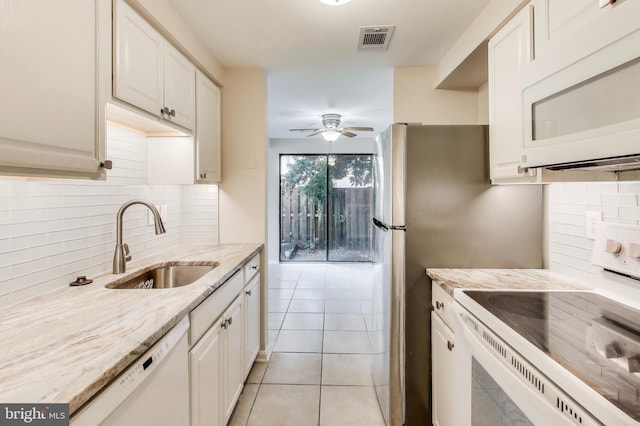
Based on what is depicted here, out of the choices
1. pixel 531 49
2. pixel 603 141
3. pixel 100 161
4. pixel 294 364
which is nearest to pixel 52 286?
pixel 100 161

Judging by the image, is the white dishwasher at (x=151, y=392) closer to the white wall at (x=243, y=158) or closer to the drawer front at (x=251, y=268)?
the drawer front at (x=251, y=268)

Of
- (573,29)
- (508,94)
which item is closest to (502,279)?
(508,94)

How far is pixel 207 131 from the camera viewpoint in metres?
2.38

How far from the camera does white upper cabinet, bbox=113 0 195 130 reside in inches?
55.6

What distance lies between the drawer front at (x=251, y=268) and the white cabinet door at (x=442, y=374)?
1.20 m

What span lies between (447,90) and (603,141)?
1939mm

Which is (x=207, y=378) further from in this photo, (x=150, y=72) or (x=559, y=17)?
(x=559, y=17)

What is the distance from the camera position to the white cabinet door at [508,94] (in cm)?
148

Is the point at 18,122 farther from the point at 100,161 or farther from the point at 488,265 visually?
the point at 488,265

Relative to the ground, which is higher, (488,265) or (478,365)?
(488,265)

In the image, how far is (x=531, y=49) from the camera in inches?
56.4

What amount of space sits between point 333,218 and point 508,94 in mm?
4977

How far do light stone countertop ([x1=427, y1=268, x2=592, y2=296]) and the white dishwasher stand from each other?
1.18 meters

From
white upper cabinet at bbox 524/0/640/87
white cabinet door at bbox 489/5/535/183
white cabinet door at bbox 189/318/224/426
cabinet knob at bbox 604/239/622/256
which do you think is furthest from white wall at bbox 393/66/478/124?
white cabinet door at bbox 189/318/224/426
